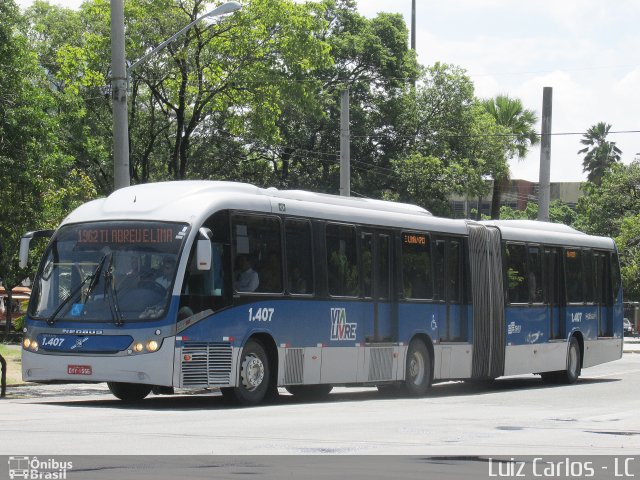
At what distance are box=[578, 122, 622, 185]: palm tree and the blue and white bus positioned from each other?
7265 cm

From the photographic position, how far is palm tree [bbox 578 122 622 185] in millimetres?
96500

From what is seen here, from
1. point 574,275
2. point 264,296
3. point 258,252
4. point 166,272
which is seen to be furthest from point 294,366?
point 574,275

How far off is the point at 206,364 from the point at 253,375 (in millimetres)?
1104

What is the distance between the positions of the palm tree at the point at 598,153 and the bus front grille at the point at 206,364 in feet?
267

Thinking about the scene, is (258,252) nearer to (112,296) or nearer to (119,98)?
(112,296)

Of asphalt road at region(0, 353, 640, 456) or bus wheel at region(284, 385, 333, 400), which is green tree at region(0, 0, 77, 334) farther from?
bus wheel at region(284, 385, 333, 400)

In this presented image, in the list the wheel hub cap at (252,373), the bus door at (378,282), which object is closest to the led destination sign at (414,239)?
the bus door at (378,282)

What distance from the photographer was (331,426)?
1435cm

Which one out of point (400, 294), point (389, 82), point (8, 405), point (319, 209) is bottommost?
point (8, 405)

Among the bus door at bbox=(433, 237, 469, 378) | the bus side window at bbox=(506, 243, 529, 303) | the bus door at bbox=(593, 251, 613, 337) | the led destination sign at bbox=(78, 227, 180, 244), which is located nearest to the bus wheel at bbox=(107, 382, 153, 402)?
the led destination sign at bbox=(78, 227, 180, 244)
